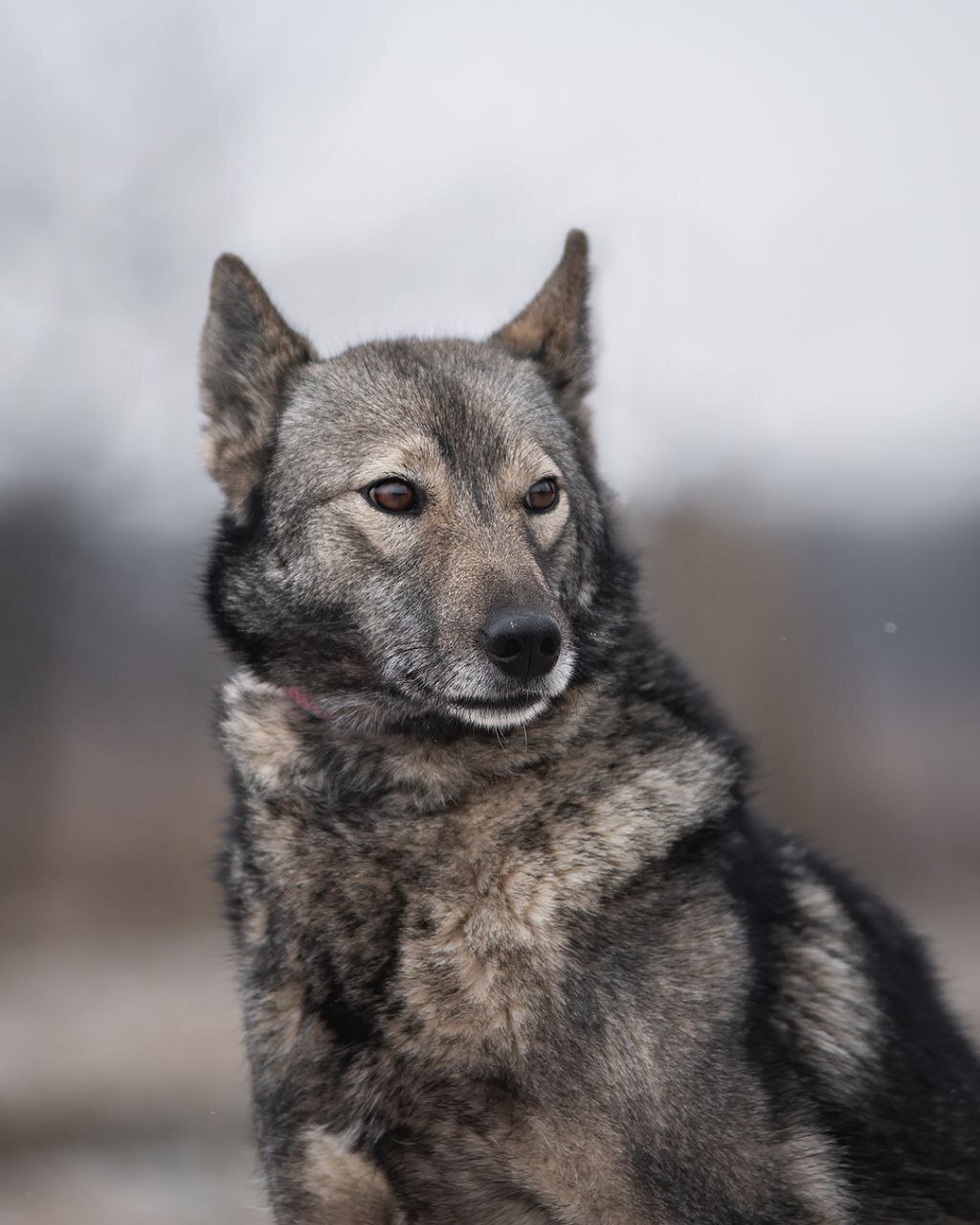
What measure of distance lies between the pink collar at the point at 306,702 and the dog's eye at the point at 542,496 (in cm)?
82

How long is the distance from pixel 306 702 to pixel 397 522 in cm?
56

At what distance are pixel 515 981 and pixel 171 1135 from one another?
558 centimetres

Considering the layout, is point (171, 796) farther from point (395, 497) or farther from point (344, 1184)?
point (344, 1184)

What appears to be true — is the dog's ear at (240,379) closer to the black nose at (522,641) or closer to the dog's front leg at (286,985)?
the dog's front leg at (286,985)

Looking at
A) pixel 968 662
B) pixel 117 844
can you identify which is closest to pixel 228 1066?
pixel 117 844

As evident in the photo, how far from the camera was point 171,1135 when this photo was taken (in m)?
7.68

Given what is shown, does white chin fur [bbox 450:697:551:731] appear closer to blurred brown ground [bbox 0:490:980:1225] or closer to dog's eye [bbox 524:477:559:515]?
dog's eye [bbox 524:477:559:515]

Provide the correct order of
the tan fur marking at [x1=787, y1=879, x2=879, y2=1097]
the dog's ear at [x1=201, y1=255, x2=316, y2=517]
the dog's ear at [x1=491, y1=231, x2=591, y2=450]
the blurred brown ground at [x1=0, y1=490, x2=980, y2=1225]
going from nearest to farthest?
the tan fur marking at [x1=787, y1=879, x2=879, y2=1097]
the dog's ear at [x1=201, y1=255, x2=316, y2=517]
the dog's ear at [x1=491, y1=231, x2=591, y2=450]
the blurred brown ground at [x1=0, y1=490, x2=980, y2=1225]

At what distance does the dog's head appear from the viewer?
10.8ft

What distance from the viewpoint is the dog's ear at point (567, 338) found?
414 centimetres

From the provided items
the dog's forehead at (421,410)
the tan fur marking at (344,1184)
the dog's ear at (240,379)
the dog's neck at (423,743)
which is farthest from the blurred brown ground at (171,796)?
the tan fur marking at (344,1184)

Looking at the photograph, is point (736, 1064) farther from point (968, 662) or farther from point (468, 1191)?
point (968, 662)

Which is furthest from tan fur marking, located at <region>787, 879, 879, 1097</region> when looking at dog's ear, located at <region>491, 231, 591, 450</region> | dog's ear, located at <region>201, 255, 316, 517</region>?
dog's ear, located at <region>201, 255, 316, 517</region>

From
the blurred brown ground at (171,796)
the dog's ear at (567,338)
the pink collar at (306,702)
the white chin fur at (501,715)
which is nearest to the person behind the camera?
the white chin fur at (501,715)
